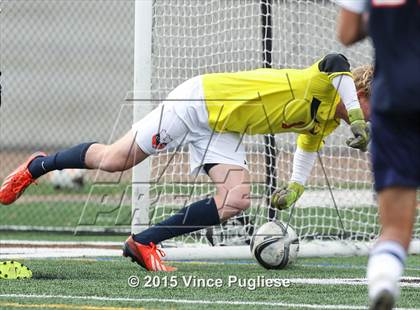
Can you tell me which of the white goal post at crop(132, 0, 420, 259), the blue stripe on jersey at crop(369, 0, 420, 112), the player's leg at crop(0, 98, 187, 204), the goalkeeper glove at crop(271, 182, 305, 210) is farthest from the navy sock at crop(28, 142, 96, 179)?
the blue stripe on jersey at crop(369, 0, 420, 112)

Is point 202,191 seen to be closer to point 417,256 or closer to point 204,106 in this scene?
point 417,256

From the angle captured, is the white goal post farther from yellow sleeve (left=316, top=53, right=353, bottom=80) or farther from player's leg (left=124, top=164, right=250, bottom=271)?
yellow sleeve (left=316, top=53, right=353, bottom=80)

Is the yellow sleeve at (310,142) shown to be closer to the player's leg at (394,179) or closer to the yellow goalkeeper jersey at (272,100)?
the yellow goalkeeper jersey at (272,100)

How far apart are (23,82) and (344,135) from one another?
1034 cm

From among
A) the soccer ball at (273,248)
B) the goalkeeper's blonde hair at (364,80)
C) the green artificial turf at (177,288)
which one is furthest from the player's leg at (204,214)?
the goalkeeper's blonde hair at (364,80)

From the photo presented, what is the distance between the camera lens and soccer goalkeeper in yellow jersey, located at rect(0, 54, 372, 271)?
6043 mm

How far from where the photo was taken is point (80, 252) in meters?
7.62

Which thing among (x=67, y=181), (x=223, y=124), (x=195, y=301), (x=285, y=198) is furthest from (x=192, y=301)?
(x=67, y=181)

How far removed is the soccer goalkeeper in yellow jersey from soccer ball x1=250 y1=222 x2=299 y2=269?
0.56 m

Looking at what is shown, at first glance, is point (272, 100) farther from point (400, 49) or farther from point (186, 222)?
point (400, 49)

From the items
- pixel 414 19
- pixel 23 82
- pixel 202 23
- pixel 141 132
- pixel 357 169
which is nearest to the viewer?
pixel 414 19

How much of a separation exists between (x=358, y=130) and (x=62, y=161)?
1.84 metres

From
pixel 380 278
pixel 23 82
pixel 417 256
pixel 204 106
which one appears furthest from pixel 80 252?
pixel 23 82

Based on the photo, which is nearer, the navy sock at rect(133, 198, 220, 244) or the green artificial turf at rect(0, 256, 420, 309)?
the green artificial turf at rect(0, 256, 420, 309)
